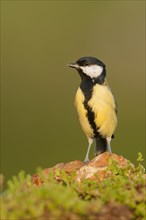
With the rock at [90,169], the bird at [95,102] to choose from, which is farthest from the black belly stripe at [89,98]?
the rock at [90,169]

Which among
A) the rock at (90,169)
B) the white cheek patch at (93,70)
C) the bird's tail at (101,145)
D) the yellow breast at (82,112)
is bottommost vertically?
the bird's tail at (101,145)

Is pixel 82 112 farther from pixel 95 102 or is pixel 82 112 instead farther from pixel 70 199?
pixel 70 199

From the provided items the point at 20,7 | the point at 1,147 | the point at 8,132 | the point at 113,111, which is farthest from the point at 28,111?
the point at 113,111

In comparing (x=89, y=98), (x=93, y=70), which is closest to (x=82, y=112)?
(x=89, y=98)

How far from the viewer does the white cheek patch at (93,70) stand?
644 centimetres

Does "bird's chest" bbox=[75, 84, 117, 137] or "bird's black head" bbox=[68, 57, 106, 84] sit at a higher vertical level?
"bird's black head" bbox=[68, 57, 106, 84]

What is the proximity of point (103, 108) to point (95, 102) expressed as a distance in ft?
0.32

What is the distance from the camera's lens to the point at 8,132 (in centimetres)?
1569

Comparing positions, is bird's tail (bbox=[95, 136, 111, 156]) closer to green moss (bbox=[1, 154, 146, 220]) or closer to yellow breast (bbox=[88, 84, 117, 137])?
yellow breast (bbox=[88, 84, 117, 137])

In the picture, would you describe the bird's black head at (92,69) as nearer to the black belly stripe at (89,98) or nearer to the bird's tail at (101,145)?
the black belly stripe at (89,98)

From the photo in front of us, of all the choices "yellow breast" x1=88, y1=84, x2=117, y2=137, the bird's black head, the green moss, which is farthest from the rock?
the bird's black head

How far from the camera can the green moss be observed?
292 centimetres

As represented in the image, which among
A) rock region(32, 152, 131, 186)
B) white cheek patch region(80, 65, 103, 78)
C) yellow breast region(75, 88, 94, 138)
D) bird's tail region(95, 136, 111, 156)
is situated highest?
white cheek patch region(80, 65, 103, 78)

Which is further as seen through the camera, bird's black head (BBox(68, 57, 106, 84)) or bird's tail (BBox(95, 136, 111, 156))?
bird's tail (BBox(95, 136, 111, 156))
